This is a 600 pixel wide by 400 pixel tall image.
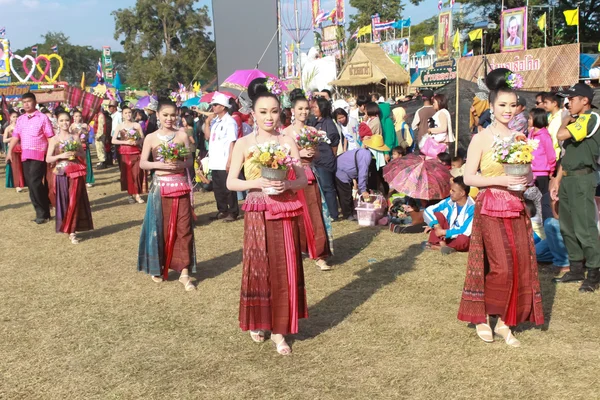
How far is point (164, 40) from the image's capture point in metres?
58.1

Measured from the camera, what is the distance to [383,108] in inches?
432

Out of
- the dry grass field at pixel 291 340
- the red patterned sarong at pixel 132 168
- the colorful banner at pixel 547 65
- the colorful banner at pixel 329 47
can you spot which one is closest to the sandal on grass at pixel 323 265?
the dry grass field at pixel 291 340

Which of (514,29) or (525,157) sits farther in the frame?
(514,29)

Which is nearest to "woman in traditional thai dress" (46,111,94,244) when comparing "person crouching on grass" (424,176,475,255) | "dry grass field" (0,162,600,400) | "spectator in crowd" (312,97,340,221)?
"dry grass field" (0,162,600,400)

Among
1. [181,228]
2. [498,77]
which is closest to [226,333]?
[181,228]

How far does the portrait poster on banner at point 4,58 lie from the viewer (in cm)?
2830

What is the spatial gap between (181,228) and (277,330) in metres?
2.32

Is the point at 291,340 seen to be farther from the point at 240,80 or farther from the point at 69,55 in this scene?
the point at 69,55

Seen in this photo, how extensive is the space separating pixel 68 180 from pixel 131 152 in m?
3.31

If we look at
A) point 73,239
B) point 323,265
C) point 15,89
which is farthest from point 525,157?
point 15,89

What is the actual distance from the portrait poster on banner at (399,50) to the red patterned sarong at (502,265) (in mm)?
26518

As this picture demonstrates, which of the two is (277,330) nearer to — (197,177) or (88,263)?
(88,263)

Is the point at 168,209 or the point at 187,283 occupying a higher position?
the point at 168,209

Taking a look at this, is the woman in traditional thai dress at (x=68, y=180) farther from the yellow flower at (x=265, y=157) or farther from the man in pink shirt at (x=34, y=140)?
the yellow flower at (x=265, y=157)
